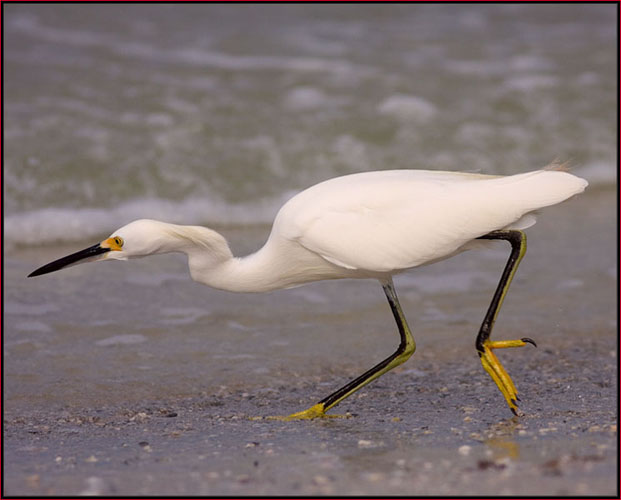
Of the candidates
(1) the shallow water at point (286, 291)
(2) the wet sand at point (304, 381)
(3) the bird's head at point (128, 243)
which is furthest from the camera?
(3) the bird's head at point (128, 243)

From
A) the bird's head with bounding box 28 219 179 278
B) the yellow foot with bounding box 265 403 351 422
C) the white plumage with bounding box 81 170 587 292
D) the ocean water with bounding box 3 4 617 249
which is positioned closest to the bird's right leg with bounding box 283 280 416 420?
the yellow foot with bounding box 265 403 351 422

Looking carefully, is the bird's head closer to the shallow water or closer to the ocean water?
the shallow water

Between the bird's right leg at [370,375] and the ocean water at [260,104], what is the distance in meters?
2.97

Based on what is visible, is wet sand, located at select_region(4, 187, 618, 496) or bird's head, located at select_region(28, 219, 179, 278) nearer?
wet sand, located at select_region(4, 187, 618, 496)

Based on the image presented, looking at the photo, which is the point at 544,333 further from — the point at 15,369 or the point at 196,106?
the point at 196,106

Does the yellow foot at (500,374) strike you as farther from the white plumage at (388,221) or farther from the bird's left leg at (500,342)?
the white plumage at (388,221)

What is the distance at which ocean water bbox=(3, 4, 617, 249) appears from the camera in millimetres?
6996

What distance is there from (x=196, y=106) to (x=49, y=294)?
3639mm

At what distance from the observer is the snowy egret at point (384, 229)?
3547 millimetres

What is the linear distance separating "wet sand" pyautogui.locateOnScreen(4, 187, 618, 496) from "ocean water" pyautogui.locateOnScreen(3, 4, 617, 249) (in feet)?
3.22

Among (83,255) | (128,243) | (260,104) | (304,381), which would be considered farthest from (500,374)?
(260,104)

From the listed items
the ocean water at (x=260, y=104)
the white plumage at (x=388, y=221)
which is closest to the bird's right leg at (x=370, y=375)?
the white plumage at (x=388, y=221)

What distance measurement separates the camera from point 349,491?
2.70m

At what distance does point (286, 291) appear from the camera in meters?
5.27
